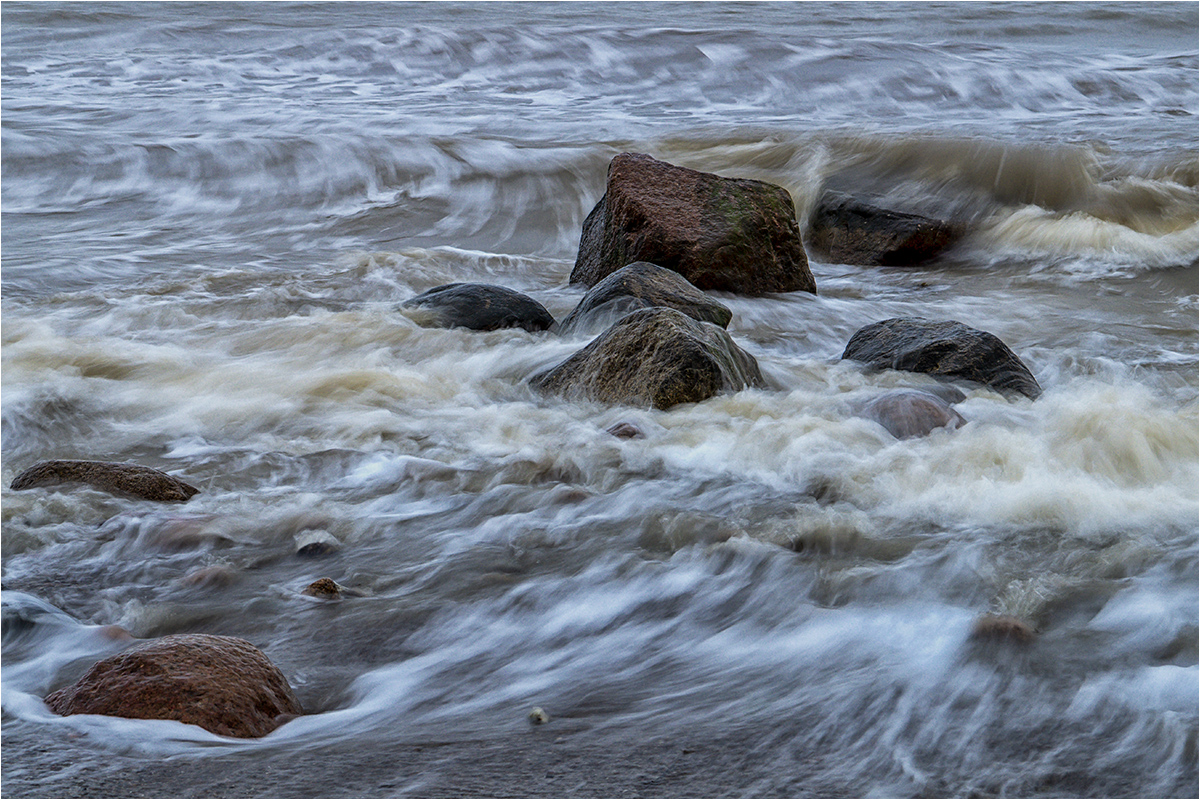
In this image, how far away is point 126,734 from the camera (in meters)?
2.06

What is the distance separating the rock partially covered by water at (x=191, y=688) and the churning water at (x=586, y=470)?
0.05 m

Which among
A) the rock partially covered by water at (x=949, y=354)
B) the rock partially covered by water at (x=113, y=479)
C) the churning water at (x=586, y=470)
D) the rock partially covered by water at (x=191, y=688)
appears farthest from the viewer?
the rock partially covered by water at (x=949, y=354)

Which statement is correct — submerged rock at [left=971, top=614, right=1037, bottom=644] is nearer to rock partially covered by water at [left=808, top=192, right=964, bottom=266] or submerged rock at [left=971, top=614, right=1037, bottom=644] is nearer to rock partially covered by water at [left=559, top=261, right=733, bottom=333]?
rock partially covered by water at [left=559, top=261, right=733, bottom=333]

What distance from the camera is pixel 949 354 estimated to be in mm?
4457

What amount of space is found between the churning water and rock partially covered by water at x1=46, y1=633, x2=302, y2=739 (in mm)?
51

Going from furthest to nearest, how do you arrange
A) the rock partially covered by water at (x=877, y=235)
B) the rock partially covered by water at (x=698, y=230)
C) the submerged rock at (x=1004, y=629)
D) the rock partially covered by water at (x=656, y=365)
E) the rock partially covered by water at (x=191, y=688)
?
1. the rock partially covered by water at (x=877, y=235)
2. the rock partially covered by water at (x=698, y=230)
3. the rock partially covered by water at (x=656, y=365)
4. the submerged rock at (x=1004, y=629)
5. the rock partially covered by water at (x=191, y=688)

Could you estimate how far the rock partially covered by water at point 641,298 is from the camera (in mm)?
4871

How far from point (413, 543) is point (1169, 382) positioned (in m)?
3.29

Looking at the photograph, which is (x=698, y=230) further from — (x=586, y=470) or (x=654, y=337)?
(x=586, y=470)

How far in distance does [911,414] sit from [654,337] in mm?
961

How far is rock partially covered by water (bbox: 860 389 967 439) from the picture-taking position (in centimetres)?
385

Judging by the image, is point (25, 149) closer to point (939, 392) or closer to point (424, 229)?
point (424, 229)

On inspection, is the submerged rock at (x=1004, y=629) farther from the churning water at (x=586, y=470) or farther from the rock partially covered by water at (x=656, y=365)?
the rock partially covered by water at (x=656, y=365)

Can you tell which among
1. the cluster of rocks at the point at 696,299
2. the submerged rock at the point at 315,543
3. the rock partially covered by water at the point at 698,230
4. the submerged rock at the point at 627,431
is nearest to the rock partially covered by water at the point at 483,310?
the cluster of rocks at the point at 696,299
